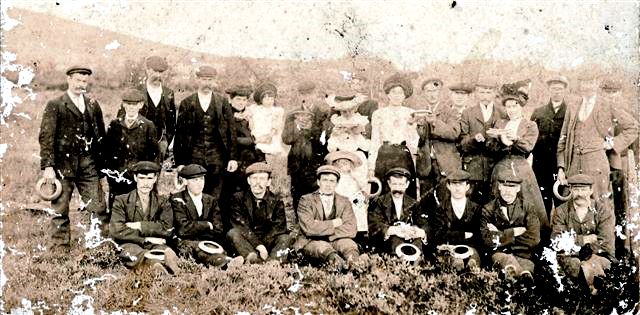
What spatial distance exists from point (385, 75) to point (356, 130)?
520mm

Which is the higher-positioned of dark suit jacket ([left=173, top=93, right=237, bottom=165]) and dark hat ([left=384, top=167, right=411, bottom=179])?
dark suit jacket ([left=173, top=93, right=237, bottom=165])

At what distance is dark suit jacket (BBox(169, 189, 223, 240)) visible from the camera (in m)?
6.05

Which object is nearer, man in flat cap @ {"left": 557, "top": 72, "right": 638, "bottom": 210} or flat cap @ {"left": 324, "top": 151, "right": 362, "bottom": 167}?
flat cap @ {"left": 324, "top": 151, "right": 362, "bottom": 167}

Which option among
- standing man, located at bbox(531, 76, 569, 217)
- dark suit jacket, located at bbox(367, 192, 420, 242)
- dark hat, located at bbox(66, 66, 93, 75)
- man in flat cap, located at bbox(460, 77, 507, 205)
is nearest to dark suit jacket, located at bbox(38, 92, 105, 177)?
dark hat, located at bbox(66, 66, 93, 75)

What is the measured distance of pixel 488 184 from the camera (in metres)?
6.27

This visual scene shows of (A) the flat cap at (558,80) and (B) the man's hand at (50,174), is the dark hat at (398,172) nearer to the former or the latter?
(A) the flat cap at (558,80)

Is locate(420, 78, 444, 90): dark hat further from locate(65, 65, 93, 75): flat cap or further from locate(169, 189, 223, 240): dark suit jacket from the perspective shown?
locate(65, 65, 93, 75): flat cap

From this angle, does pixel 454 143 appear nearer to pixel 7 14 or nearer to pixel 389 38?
pixel 389 38

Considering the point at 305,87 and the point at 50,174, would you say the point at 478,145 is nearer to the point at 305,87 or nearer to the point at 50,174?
the point at 305,87

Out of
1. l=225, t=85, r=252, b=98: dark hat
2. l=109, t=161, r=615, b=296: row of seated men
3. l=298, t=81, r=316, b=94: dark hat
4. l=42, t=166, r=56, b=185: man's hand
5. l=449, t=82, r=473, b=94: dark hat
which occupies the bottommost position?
l=109, t=161, r=615, b=296: row of seated men

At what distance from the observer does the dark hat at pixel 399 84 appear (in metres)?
6.30

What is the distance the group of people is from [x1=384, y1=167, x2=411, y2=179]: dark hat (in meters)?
0.01

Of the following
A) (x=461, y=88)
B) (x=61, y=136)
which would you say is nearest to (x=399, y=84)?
(x=461, y=88)

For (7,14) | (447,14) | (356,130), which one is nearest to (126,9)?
(7,14)
